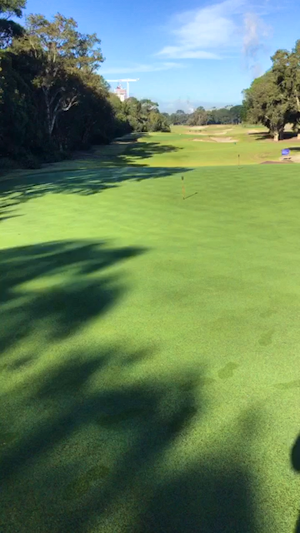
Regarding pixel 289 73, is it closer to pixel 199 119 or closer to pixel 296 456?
pixel 296 456

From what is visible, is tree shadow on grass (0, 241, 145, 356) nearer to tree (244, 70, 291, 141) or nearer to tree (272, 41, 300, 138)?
tree (272, 41, 300, 138)

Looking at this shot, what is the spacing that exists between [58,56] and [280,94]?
28.2 meters

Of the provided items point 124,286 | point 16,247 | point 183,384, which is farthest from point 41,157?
point 183,384

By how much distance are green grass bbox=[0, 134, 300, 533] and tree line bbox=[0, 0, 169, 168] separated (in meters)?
27.0

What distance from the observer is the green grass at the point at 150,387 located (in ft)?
8.10

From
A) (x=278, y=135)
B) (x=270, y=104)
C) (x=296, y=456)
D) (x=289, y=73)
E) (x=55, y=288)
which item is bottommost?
(x=296, y=456)

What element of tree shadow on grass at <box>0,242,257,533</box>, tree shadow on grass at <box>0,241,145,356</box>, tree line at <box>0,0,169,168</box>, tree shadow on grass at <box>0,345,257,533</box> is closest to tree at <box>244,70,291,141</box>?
tree line at <box>0,0,169,168</box>

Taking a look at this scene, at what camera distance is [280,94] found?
53.7 metres

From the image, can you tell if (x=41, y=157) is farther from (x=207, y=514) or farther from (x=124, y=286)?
(x=207, y=514)

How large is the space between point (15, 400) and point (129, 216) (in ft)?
32.7

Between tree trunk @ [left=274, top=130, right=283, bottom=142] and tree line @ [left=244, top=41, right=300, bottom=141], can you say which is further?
Answer: tree trunk @ [left=274, top=130, right=283, bottom=142]

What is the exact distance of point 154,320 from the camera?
A: 4.93m

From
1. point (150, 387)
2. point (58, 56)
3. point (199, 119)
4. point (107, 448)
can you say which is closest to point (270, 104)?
point (58, 56)

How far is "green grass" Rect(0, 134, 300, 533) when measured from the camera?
97.2 inches
